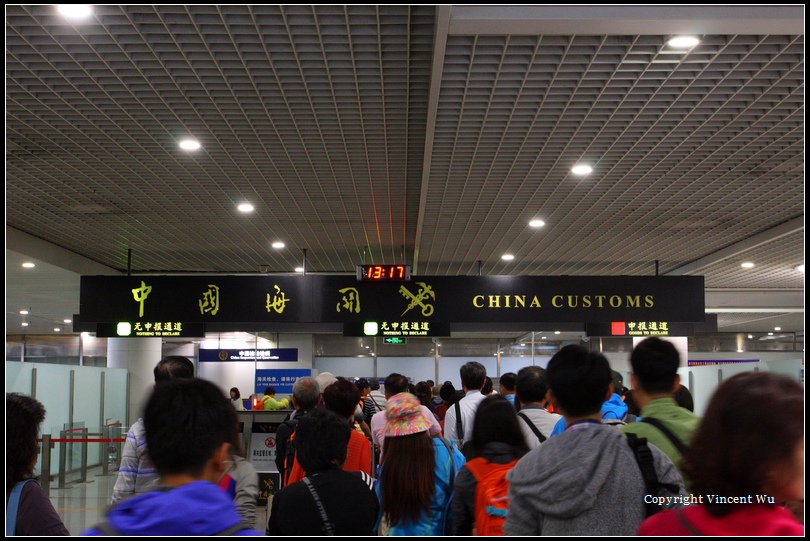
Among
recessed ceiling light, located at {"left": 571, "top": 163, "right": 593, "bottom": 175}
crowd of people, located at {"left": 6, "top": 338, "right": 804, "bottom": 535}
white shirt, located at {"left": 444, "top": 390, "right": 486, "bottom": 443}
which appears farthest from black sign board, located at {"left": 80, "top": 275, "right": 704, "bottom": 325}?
crowd of people, located at {"left": 6, "top": 338, "right": 804, "bottom": 535}

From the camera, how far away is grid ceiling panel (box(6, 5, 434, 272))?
444cm

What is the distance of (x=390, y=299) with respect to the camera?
10.3 m

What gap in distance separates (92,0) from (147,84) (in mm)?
1182

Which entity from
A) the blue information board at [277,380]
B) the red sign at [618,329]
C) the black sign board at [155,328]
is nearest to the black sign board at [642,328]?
the red sign at [618,329]

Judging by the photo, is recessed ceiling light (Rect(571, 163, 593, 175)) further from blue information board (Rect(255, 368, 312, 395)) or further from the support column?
blue information board (Rect(255, 368, 312, 395))

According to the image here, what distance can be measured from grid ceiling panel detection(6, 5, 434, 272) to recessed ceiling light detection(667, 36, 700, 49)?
1401mm

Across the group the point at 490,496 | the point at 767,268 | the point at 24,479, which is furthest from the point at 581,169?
the point at 767,268

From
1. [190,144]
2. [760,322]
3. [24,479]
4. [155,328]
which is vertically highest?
[190,144]

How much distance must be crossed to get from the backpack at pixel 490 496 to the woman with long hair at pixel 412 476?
1.54 feet

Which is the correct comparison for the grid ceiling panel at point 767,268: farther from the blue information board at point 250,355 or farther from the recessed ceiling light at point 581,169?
the blue information board at point 250,355

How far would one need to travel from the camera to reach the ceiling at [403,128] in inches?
174

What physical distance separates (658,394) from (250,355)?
2180 cm

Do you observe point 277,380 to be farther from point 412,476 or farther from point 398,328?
point 412,476

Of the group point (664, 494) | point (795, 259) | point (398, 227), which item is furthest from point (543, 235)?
point (664, 494)
